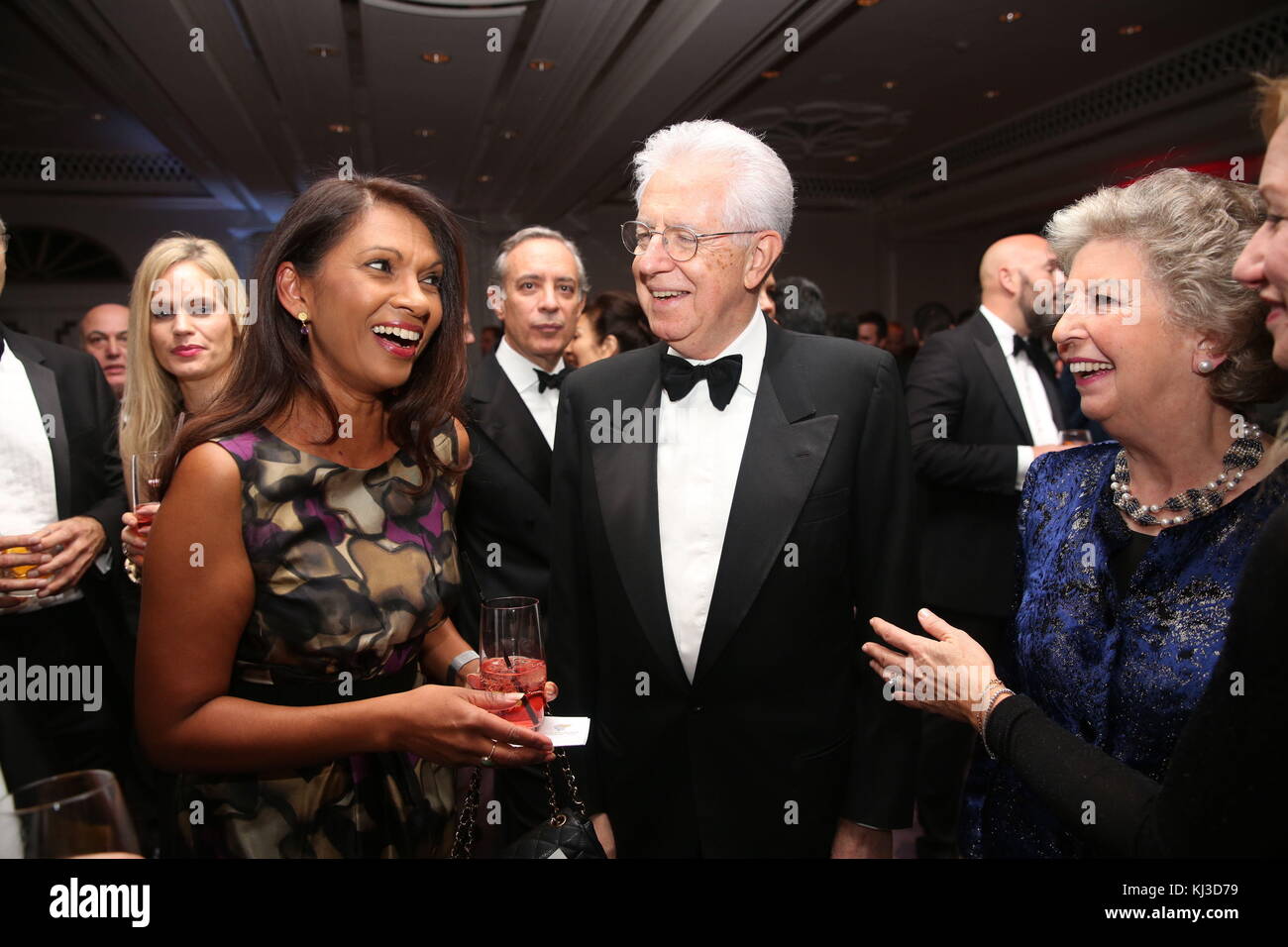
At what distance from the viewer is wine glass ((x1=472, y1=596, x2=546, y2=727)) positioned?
4.51 feet

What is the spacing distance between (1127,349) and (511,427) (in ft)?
5.52

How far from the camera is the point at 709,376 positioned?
1627 mm

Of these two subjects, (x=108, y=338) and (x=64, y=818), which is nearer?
(x=64, y=818)

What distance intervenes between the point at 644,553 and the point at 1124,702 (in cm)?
82

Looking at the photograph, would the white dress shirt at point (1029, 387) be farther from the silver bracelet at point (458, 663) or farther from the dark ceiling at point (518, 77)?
the silver bracelet at point (458, 663)

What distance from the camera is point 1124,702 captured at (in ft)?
4.28

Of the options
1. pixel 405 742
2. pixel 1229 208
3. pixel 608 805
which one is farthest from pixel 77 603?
pixel 1229 208

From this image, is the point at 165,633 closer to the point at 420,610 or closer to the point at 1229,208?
the point at 420,610

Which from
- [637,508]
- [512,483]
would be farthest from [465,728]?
[512,483]

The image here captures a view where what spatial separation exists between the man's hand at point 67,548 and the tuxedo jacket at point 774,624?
1.38 metres

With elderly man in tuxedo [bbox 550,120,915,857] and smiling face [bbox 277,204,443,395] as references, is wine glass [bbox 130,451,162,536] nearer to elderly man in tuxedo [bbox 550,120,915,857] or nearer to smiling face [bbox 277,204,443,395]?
smiling face [bbox 277,204,443,395]

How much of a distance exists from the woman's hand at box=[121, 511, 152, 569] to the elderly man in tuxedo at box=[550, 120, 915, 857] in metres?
0.95

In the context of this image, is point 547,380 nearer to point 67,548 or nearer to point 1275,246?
point 67,548

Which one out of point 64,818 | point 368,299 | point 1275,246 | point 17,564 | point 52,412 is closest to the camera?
point 64,818
